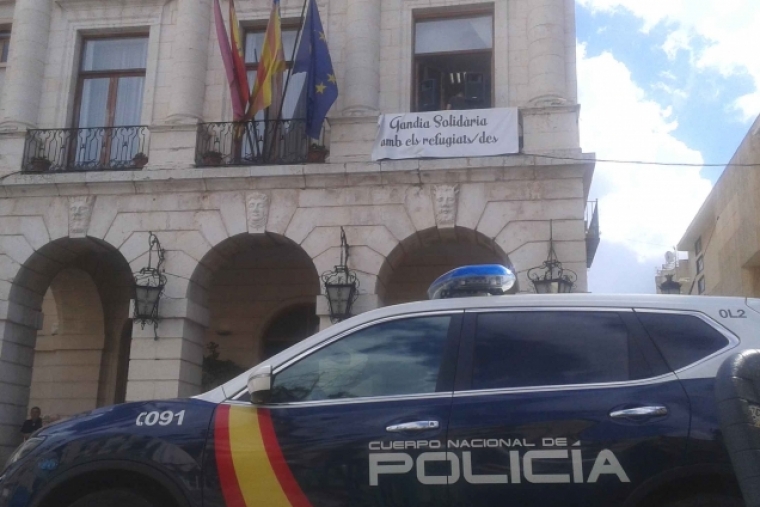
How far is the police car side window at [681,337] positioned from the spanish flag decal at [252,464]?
81.8 inches

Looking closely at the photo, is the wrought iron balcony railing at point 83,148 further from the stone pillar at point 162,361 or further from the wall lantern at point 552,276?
the wall lantern at point 552,276

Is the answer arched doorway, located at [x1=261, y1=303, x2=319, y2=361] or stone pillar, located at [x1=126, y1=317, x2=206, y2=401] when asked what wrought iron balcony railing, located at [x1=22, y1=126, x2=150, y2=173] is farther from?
arched doorway, located at [x1=261, y1=303, x2=319, y2=361]

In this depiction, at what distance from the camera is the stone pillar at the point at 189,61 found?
47.8 feet

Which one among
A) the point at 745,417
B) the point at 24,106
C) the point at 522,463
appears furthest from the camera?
the point at 24,106

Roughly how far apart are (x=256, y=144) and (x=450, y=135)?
3.48 m

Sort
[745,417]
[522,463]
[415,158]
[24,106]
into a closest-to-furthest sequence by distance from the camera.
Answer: [745,417] < [522,463] < [415,158] < [24,106]

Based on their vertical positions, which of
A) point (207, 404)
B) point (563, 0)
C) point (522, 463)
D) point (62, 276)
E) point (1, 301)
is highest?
point (563, 0)

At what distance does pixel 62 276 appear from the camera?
16984 mm

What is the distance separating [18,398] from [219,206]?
4.96m

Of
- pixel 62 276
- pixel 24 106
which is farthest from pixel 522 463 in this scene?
pixel 62 276

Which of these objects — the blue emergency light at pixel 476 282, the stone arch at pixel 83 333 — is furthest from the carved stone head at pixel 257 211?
the blue emergency light at pixel 476 282

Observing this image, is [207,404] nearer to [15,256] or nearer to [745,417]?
[745,417]

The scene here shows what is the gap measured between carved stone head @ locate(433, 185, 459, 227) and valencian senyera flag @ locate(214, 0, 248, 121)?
3.72 meters

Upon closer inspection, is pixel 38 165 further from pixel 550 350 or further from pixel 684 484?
pixel 684 484
